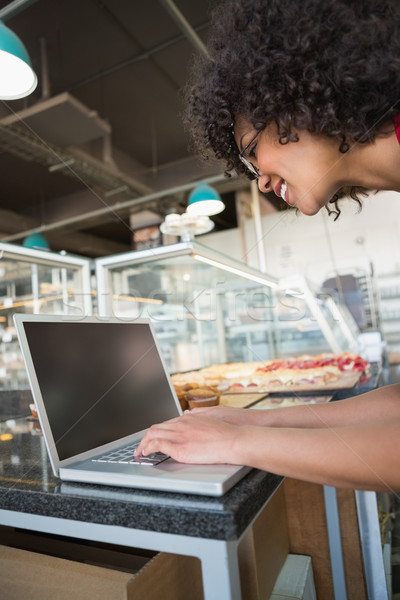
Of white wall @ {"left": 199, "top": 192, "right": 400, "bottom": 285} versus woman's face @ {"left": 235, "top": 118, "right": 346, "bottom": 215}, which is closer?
woman's face @ {"left": 235, "top": 118, "right": 346, "bottom": 215}

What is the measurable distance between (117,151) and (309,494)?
619 centimetres

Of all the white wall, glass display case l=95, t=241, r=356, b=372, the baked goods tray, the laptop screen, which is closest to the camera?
the laptop screen

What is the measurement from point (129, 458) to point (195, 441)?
15 cm

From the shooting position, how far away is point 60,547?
1055mm

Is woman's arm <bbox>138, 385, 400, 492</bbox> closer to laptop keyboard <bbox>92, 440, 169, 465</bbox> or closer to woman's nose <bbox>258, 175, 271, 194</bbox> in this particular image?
laptop keyboard <bbox>92, 440, 169, 465</bbox>

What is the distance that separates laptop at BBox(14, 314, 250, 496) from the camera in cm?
72

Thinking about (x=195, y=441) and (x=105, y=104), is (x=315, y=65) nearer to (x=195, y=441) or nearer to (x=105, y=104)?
(x=195, y=441)

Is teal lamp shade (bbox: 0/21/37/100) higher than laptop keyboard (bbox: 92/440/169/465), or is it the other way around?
teal lamp shade (bbox: 0/21/37/100)

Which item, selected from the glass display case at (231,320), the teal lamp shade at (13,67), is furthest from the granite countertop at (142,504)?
the glass display case at (231,320)

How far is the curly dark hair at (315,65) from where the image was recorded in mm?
866

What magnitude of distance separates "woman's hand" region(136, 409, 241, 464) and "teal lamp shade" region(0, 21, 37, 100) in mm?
2093

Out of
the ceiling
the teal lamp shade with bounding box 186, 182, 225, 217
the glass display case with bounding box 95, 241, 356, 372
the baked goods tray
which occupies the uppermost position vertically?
the ceiling

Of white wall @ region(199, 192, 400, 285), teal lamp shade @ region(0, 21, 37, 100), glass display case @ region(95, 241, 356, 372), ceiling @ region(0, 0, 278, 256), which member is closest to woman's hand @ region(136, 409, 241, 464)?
ceiling @ region(0, 0, 278, 256)

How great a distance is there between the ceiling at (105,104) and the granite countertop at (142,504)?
6.21 feet
